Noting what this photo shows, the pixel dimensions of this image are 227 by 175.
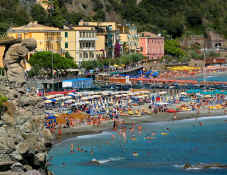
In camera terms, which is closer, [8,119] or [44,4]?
[8,119]

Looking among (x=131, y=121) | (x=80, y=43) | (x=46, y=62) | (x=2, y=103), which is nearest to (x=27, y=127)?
(x=2, y=103)

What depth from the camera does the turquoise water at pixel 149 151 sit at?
50.4 meters

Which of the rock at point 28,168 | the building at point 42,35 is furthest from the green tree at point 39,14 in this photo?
the rock at point 28,168

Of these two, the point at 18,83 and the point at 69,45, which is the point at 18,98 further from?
the point at 69,45

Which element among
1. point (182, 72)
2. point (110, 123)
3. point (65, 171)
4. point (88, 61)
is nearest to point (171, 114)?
point (110, 123)

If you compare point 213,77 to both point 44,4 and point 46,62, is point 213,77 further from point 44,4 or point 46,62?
point 46,62

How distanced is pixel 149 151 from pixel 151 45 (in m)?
114

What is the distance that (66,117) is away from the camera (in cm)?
7219

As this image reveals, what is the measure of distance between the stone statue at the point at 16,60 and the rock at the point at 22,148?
13.0 feet

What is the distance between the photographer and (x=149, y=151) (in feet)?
191

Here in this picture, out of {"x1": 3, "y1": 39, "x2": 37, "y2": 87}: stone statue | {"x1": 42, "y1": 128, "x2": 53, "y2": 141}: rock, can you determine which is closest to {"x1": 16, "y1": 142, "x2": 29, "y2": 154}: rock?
{"x1": 42, "y1": 128, "x2": 53, "y2": 141}: rock

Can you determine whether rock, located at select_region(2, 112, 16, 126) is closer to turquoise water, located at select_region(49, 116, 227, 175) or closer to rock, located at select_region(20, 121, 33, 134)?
rock, located at select_region(20, 121, 33, 134)

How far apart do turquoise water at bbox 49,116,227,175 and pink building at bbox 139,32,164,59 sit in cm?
9643

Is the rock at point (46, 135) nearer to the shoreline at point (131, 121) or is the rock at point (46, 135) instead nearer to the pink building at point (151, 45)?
the shoreline at point (131, 121)
